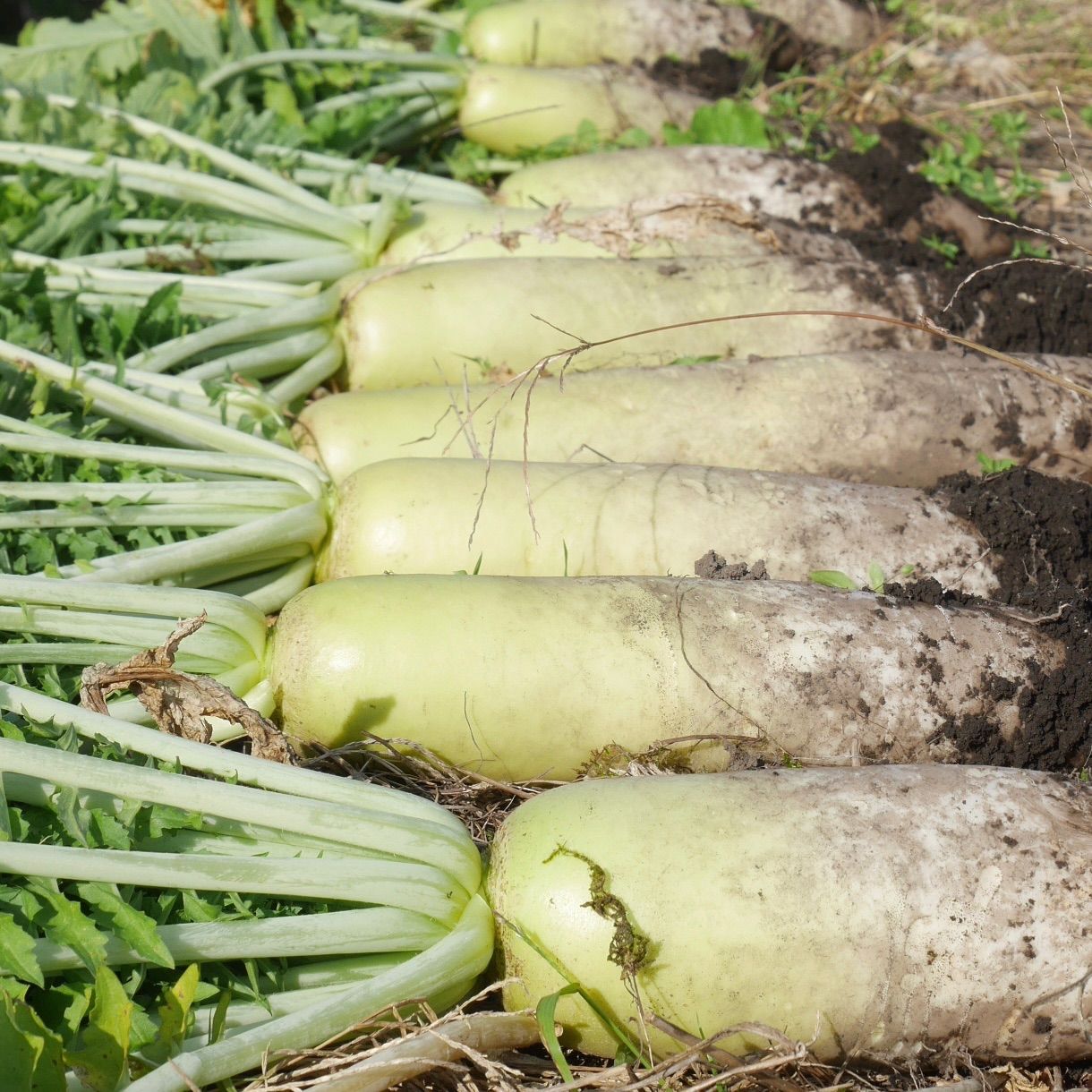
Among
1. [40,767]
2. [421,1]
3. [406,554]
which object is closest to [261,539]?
[406,554]

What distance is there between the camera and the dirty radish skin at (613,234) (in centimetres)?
422

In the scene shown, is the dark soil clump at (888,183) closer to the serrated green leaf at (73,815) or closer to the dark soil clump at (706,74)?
the dark soil clump at (706,74)

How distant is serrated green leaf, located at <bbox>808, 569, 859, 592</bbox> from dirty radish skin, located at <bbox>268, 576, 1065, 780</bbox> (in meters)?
0.23

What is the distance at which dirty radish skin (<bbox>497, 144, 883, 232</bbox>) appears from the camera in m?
4.61

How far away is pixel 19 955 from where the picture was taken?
2.00 metres

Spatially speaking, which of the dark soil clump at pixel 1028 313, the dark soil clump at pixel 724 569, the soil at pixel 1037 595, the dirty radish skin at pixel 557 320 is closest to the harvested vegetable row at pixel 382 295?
the dirty radish skin at pixel 557 320

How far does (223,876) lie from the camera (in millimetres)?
2271

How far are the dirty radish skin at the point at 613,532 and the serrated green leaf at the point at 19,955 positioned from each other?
142 cm

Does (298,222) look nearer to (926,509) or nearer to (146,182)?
(146,182)

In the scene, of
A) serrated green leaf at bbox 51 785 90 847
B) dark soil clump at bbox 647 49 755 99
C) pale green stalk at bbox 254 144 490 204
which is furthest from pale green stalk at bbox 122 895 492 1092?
dark soil clump at bbox 647 49 755 99

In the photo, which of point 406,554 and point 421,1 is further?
point 421,1

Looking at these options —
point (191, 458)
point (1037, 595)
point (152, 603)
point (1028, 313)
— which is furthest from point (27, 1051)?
point (1028, 313)

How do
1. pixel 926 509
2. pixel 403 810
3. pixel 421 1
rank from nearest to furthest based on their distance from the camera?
pixel 403 810
pixel 926 509
pixel 421 1

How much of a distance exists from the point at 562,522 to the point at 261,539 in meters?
0.80
